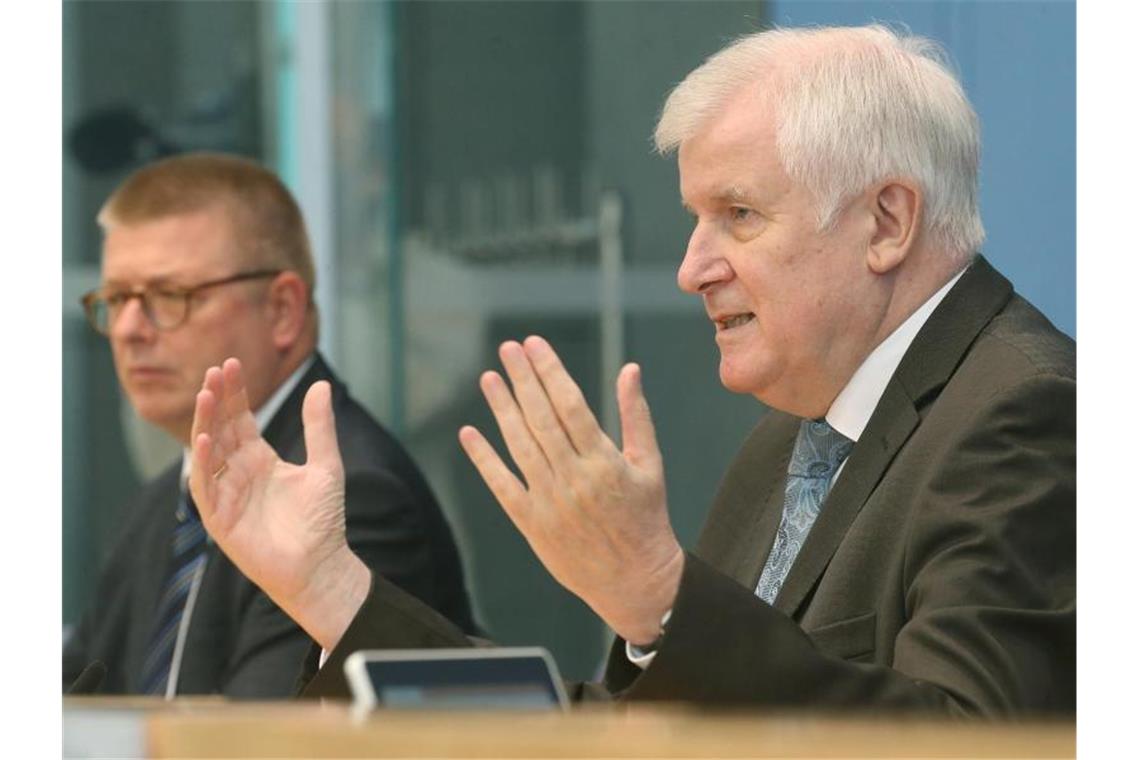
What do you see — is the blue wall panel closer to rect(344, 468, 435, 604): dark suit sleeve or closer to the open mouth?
the open mouth

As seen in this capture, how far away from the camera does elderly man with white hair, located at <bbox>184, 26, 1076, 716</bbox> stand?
7.55 feet

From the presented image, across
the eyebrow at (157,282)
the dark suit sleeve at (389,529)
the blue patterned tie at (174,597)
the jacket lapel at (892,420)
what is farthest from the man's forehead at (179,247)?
the jacket lapel at (892,420)

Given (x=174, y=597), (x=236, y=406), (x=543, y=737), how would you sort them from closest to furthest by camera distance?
(x=543, y=737)
(x=236, y=406)
(x=174, y=597)

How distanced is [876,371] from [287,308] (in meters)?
1.70

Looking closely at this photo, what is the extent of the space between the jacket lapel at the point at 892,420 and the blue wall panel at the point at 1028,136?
426 millimetres

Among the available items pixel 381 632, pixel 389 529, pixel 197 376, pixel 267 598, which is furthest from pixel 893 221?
pixel 197 376

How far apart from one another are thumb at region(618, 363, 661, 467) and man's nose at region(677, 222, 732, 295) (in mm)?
720

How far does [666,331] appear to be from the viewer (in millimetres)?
4965

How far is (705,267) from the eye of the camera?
2992 millimetres

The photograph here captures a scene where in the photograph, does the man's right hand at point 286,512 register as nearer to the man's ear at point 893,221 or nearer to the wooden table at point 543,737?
the man's ear at point 893,221

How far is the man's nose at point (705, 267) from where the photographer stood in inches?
118

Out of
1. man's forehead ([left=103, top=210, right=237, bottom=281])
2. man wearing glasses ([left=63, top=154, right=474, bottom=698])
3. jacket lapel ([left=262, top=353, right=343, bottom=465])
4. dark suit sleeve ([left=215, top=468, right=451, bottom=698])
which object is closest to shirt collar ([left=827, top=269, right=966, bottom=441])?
dark suit sleeve ([left=215, top=468, right=451, bottom=698])

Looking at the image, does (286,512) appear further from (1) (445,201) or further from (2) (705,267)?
Answer: (1) (445,201)
